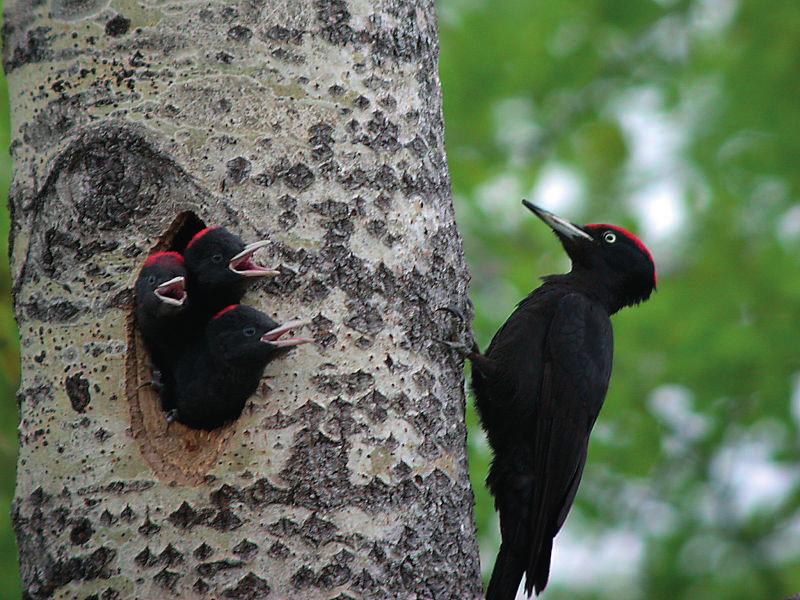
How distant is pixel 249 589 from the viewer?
238 centimetres

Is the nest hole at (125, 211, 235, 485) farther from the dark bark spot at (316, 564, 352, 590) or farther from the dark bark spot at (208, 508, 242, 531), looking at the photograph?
the dark bark spot at (316, 564, 352, 590)

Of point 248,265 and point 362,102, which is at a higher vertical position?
point 362,102

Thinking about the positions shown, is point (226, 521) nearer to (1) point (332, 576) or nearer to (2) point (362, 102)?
(1) point (332, 576)

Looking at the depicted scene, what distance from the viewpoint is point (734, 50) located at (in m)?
6.52

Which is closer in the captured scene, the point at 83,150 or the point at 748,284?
the point at 83,150

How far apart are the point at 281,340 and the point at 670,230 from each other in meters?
4.87

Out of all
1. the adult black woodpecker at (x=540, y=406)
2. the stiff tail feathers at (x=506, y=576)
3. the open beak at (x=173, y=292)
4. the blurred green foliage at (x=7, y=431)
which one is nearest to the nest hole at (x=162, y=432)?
the open beak at (x=173, y=292)

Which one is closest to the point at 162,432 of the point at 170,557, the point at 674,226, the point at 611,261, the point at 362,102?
the point at 170,557

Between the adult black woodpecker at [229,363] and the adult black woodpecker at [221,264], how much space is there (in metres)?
0.08

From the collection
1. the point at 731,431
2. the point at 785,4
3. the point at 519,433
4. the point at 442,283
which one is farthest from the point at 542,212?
the point at 785,4

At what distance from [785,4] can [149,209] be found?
4.77 metres

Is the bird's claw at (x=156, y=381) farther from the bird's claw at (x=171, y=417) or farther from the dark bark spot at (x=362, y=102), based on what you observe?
the dark bark spot at (x=362, y=102)

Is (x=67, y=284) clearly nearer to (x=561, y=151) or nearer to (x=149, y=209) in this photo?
(x=149, y=209)

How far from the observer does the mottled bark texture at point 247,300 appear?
2463 millimetres
